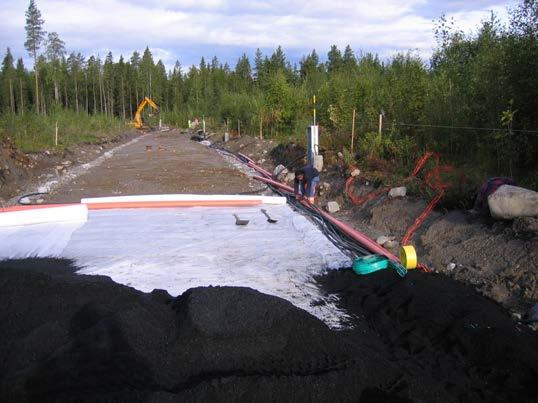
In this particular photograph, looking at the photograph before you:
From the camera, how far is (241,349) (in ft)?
9.73

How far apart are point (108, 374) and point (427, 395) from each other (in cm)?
172

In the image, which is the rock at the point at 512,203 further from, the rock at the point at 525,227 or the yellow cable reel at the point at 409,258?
the yellow cable reel at the point at 409,258

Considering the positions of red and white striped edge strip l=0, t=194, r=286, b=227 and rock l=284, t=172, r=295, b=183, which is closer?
red and white striped edge strip l=0, t=194, r=286, b=227

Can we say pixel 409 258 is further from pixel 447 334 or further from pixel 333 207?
pixel 333 207

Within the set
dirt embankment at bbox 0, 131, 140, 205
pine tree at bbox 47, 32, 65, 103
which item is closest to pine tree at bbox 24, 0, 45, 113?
pine tree at bbox 47, 32, 65, 103

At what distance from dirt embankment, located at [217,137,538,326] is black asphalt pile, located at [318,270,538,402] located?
0.30 metres

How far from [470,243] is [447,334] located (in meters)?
2.15

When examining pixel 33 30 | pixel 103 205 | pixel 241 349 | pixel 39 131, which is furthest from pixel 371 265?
pixel 33 30

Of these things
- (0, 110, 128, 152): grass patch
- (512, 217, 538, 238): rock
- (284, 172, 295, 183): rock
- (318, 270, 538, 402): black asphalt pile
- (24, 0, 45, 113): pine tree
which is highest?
(24, 0, 45, 113): pine tree

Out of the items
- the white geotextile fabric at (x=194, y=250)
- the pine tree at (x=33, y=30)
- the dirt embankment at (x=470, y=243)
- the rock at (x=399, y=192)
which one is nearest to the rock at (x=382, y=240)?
the dirt embankment at (x=470, y=243)

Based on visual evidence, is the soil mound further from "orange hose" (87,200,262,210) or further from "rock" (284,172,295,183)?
"rock" (284,172,295,183)

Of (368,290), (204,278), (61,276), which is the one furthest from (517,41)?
(61,276)

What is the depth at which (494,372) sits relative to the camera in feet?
9.71

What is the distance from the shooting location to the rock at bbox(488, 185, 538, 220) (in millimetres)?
5000
